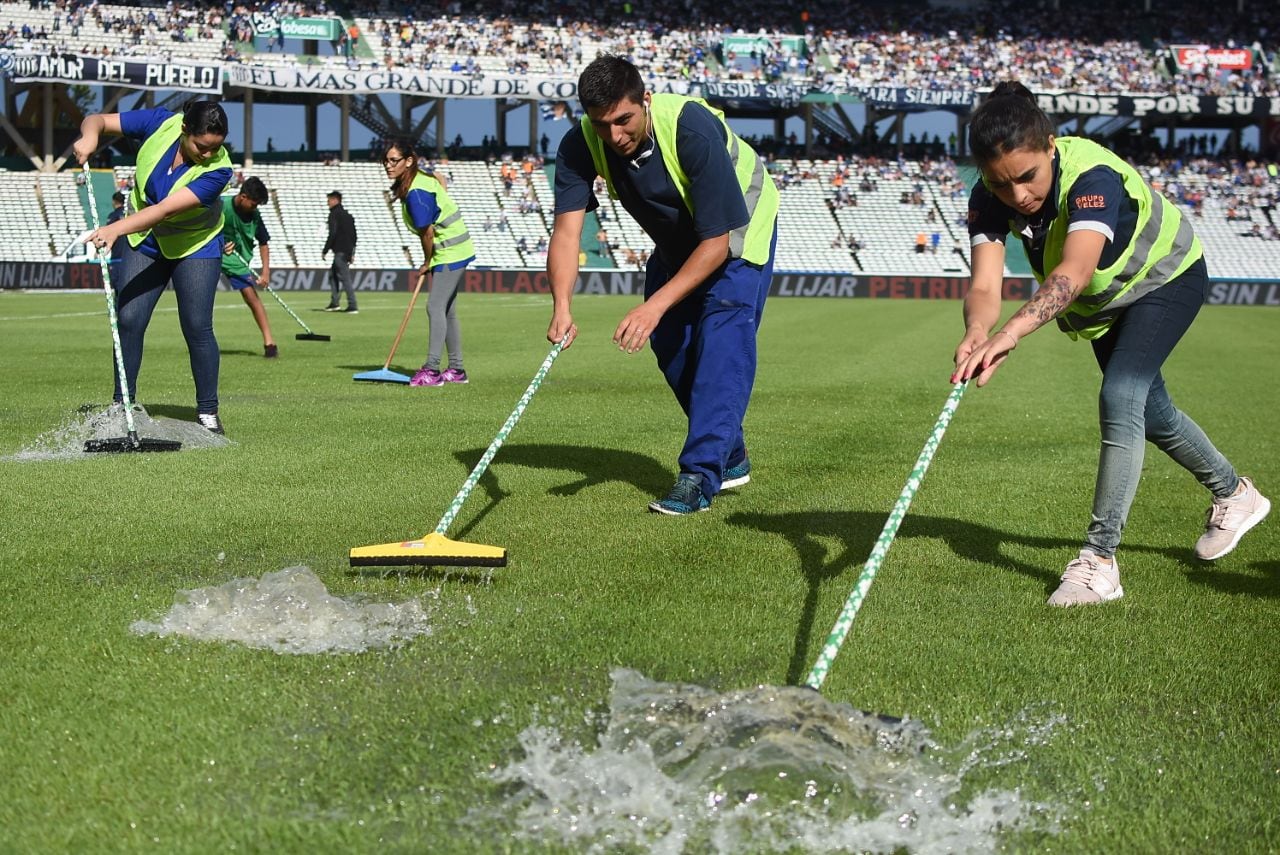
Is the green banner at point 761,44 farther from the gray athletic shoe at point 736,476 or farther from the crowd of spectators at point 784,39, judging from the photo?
the gray athletic shoe at point 736,476

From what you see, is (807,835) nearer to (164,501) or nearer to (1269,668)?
(1269,668)

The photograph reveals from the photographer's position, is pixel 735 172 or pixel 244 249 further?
pixel 244 249

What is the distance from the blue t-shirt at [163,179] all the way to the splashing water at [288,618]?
4.14m

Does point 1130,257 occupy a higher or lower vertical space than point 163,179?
higher

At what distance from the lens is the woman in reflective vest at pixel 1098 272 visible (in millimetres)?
4359

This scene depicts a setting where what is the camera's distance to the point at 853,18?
183ft

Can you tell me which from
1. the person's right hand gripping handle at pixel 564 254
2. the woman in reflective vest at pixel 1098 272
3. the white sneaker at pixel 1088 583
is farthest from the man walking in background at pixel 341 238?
the white sneaker at pixel 1088 583

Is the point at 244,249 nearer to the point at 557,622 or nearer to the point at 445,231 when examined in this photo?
the point at 445,231

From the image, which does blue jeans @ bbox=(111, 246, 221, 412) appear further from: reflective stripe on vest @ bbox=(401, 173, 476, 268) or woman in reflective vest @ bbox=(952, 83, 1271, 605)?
woman in reflective vest @ bbox=(952, 83, 1271, 605)

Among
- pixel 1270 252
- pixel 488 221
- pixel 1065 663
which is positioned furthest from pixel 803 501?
pixel 1270 252

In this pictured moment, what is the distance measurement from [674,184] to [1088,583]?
246 centimetres

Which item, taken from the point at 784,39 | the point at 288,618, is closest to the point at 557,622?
the point at 288,618

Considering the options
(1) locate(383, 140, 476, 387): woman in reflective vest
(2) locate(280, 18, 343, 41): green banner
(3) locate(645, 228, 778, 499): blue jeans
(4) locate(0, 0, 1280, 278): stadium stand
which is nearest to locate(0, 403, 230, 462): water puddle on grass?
(3) locate(645, 228, 778, 499): blue jeans

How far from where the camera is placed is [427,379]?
12.0 metres
